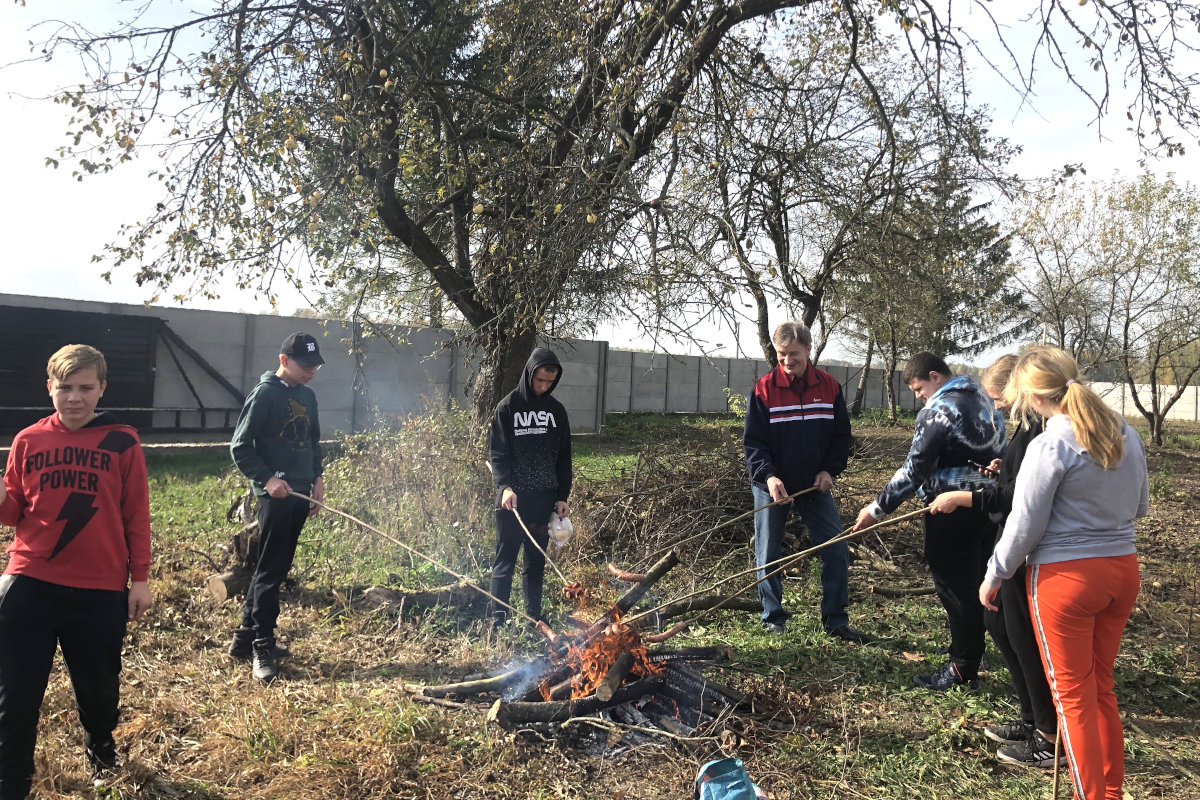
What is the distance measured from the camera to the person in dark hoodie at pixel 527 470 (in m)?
4.23

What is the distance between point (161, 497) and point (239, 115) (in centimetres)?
465

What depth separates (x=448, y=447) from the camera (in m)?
7.20

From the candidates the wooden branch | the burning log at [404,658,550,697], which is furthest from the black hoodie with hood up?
the wooden branch

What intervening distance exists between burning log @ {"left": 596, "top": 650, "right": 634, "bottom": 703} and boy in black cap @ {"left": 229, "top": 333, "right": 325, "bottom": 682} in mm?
1875

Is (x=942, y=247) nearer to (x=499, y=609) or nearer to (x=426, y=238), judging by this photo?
(x=426, y=238)

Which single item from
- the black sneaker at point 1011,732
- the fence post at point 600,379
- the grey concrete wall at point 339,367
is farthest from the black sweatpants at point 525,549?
the fence post at point 600,379

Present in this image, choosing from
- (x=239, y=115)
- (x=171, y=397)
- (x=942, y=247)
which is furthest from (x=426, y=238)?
(x=171, y=397)

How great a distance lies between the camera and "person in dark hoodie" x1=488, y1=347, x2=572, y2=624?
13.9 feet

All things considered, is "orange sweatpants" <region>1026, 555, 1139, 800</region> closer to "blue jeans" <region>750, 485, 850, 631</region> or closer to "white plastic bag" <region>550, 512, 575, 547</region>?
"blue jeans" <region>750, 485, 850, 631</region>

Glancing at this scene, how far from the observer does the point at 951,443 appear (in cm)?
358

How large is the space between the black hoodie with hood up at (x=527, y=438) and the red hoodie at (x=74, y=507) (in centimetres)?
188

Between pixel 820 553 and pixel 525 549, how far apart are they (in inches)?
74.6

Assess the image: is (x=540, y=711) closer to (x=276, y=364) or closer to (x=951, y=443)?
(x=951, y=443)

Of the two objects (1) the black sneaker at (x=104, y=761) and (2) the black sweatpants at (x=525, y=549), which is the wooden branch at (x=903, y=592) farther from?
(1) the black sneaker at (x=104, y=761)
